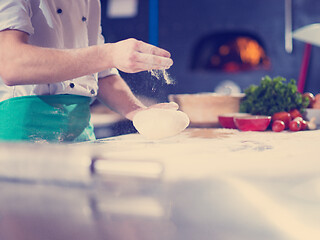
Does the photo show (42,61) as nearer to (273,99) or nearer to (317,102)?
(273,99)

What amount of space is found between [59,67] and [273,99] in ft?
2.53

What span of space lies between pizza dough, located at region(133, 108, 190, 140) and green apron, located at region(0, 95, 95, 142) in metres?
0.27

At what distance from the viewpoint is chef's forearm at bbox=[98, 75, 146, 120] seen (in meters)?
1.07

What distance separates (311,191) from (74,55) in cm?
51

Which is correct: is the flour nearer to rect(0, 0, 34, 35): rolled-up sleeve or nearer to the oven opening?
rect(0, 0, 34, 35): rolled-up sleeve

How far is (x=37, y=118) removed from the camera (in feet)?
3.18

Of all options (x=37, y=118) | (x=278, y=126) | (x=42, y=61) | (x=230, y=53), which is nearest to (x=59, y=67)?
(x=42, y=61)

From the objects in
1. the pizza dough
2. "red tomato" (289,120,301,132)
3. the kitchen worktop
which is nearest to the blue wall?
"red tomato" (289,120,301,132)

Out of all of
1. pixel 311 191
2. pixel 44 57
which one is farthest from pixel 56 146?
pixel 311 191

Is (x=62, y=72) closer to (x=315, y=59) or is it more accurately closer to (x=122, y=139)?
(x=122, y=139)

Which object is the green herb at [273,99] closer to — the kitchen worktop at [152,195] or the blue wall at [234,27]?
the kitchen worktop at [152,195]

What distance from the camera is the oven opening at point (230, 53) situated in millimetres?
3895

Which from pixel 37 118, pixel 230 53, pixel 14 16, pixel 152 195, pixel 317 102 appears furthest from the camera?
pixel 230 53

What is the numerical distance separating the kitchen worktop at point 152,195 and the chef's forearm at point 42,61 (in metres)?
0.21
